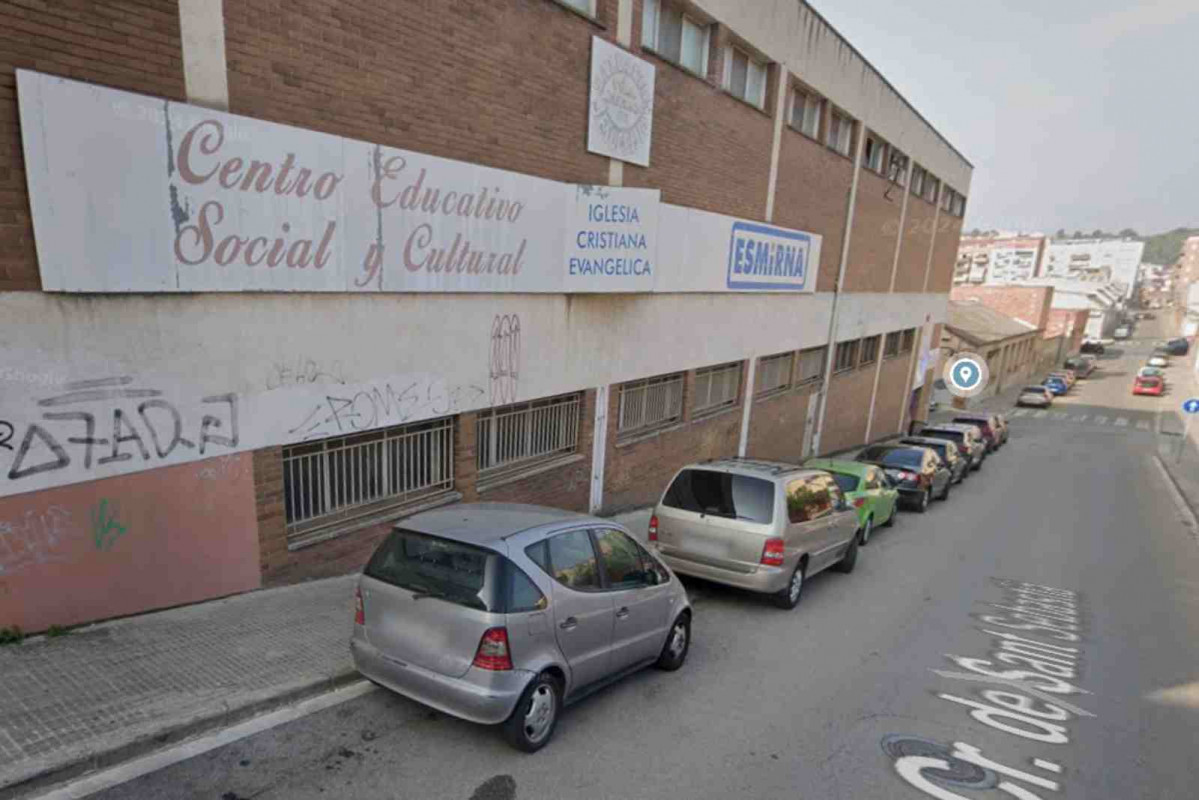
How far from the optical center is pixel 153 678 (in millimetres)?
4320

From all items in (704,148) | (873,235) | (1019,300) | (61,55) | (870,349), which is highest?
(704,148)

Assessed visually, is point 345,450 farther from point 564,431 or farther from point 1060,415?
point 1060,415

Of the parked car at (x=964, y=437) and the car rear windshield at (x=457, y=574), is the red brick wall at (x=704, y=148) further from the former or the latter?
the parked car at (x=964, y=437)

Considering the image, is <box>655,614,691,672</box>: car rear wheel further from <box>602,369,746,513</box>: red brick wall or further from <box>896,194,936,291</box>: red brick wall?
<box>896,194,936,291</box>: red brick wall

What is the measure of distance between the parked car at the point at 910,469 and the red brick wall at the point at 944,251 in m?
14.8

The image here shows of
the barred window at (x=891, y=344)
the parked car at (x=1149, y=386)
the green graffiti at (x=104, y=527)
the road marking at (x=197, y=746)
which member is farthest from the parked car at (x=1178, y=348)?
the green graffiti at (x=104, y=527)

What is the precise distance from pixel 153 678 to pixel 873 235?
20.8 m

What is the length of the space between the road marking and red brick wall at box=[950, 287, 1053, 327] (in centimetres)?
6253

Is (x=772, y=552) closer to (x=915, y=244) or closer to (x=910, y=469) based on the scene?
(x=910, y=469)

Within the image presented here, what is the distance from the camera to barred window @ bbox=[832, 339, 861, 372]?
20172mm

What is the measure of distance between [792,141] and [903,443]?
28.6ft

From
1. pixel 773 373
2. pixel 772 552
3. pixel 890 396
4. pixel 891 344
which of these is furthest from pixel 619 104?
pixel 890 396

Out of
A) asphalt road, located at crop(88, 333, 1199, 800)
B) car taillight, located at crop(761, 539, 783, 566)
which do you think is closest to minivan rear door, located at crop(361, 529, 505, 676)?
asphalt road, located at crop(88, 333, 1199, 800)

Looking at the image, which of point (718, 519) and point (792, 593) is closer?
point (718, 519)
